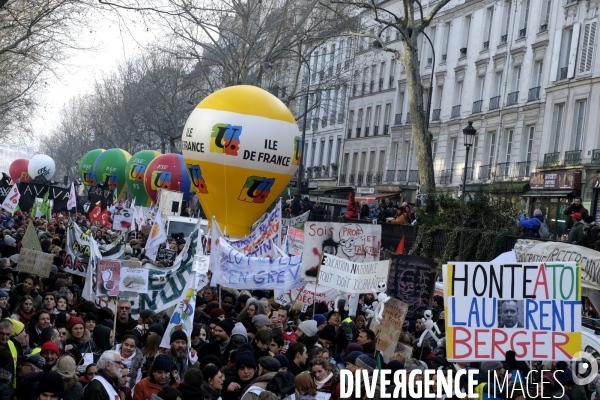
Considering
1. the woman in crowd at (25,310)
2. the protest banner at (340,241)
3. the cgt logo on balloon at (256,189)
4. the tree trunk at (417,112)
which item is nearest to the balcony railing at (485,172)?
the tree trunk at (417,112)

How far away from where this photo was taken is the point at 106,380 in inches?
330

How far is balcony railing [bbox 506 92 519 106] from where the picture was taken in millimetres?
42656

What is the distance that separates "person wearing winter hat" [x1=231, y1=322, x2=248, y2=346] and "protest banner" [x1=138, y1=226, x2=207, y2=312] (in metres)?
2.20

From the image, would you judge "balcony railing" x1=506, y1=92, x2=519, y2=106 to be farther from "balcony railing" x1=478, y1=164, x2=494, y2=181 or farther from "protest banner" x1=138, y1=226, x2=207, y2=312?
"protest banner" x1=138, y1=226, x2=207, y2=312

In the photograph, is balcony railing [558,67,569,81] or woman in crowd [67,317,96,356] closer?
woman in crowd [67,317,96,356]

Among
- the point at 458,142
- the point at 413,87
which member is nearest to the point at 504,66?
the point at 458,142

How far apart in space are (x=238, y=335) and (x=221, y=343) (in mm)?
274

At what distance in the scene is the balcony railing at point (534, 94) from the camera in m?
40.5

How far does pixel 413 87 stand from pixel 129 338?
74.7ft

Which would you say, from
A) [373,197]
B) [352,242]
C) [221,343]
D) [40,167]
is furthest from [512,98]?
[221,343]

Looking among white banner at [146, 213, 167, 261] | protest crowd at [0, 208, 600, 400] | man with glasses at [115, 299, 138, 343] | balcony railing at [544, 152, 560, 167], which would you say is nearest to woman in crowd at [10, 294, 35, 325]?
protest crowd at [0, 208, 600, 400]

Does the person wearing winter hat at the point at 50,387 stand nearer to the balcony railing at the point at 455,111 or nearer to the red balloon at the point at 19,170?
the balcony railing at the point at 455,111

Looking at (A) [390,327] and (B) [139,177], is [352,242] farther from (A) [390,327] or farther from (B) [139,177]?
(B) [139,177]

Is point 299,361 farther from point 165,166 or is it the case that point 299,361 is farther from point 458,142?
point 458,142
